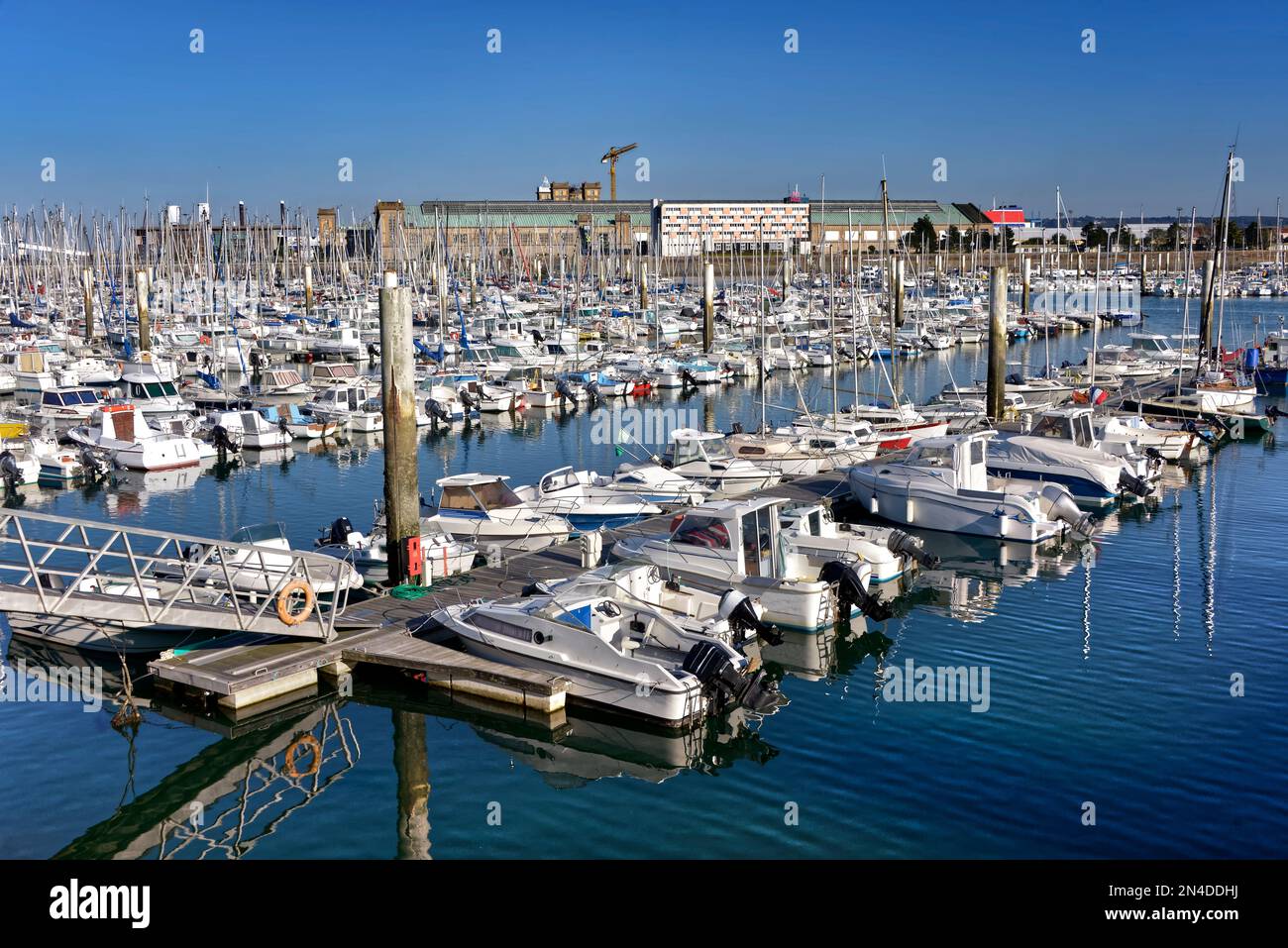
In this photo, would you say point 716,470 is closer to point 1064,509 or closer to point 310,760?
point 1064,509

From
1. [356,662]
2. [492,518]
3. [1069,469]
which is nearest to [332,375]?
[492,518]

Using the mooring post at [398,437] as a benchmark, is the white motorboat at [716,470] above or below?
below

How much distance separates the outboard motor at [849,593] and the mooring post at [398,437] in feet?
24.4

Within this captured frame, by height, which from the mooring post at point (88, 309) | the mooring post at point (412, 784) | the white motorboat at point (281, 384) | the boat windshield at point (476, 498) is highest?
the mooring post at point (88, 309)

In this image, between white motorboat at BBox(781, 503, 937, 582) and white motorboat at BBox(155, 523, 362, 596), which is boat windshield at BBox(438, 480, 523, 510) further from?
white motorboat at BBox(781, 503, 937, 582)

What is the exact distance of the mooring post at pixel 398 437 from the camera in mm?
21500

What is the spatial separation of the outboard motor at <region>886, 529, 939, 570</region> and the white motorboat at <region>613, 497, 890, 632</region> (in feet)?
5.82

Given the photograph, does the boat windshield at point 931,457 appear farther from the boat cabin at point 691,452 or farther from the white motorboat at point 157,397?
the white motorboat at point 157,397

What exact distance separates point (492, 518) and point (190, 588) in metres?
8.11

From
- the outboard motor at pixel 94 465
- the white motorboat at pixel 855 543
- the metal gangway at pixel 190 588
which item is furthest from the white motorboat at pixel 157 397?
the white motorboat at pixel 855 543

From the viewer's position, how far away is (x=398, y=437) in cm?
2150

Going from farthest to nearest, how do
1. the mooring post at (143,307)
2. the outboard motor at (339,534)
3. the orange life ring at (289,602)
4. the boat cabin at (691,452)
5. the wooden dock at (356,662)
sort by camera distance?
the mooring post at (143,307)
the boat cabin at (691,452)
the outboard motor at (339,534)
the orange life ring at (289,602)
the wooden dock at (356,662)
